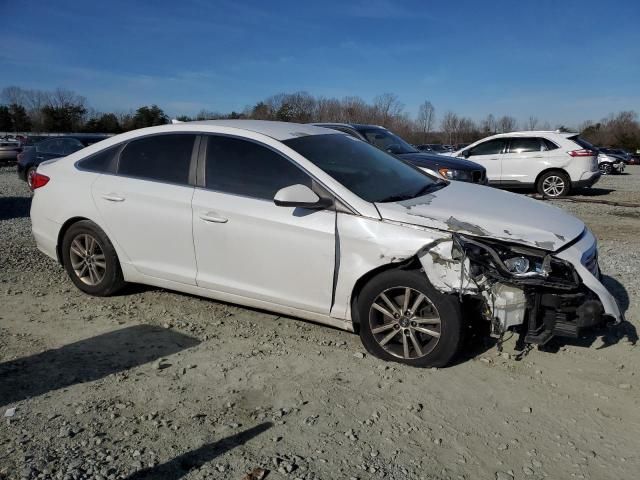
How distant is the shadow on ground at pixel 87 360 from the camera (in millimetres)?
3592

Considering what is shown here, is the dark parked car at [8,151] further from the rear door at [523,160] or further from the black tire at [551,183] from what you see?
the black tire at [551,183]

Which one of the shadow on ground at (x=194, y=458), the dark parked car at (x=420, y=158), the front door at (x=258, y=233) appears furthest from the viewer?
the dark parked car at (x=420, y=158)

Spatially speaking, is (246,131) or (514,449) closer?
(514,449)

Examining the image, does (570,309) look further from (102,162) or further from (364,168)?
(102,162)

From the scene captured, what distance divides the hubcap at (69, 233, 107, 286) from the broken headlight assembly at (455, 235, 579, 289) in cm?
334

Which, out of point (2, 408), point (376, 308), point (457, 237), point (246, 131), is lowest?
point (2, 408)

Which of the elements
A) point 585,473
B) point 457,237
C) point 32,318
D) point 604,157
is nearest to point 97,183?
point 32,318

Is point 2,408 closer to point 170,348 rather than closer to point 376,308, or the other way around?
point 170,348

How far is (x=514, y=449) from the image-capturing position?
9.75 feet

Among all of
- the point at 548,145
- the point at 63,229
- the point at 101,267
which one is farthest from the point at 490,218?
the point at 548,145

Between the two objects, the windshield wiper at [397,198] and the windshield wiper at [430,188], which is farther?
the windshield wiper at [430,188]

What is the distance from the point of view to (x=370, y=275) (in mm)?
3938

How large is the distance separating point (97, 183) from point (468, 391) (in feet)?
12.1

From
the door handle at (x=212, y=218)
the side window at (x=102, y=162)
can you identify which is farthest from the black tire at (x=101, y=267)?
the door handle at (x=212, y=218)
